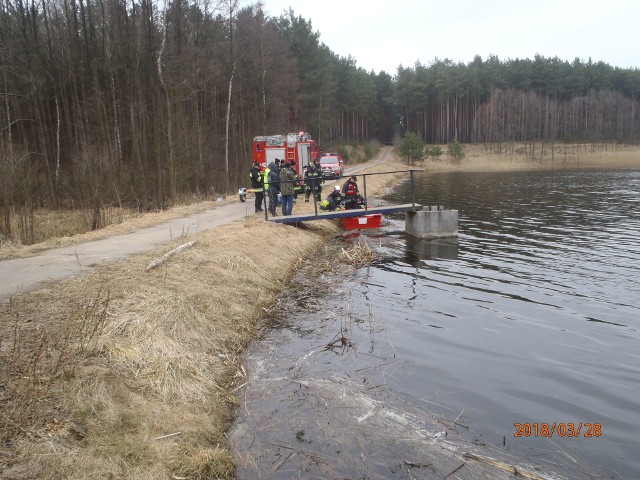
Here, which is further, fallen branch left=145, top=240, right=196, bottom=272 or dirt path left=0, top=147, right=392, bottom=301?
fallen branch left=145, top=240, right=196, bottom=272

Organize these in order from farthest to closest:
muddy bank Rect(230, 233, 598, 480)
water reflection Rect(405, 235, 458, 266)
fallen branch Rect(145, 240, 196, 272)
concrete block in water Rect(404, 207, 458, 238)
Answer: concrete block in water Rect(404, 207, 458, 238) → water reflection Rect(405, 235, 458, 266) → fallen branch Rect(145, 240, 196, 272) → muddy bank Rect(230, 233, 598, 480)

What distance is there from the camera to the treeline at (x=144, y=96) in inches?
869

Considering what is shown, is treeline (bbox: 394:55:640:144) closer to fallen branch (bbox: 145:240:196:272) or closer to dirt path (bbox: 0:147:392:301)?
dirt path (bbox: 0:147:392:301)

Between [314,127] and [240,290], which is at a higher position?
[314,127]

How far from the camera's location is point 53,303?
692 centimetres

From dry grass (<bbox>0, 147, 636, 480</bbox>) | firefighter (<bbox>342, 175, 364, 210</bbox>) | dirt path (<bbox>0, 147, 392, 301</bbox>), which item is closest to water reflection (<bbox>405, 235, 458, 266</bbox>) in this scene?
firefighter (<bbox>342, 175, 364, 210</bbox>)

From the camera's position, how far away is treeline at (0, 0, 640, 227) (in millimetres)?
22062

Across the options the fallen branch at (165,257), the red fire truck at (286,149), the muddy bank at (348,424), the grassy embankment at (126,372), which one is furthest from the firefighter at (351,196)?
the muddy bank at (348,424)

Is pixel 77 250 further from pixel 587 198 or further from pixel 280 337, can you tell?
pixel 587 198

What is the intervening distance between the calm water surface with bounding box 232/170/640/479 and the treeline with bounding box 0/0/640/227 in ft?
34.1

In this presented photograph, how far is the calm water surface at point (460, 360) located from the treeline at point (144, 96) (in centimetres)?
1040

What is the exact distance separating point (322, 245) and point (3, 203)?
9318 mm

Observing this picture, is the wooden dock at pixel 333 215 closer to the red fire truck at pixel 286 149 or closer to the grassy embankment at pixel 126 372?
the grassy embankment at pixel 126 372

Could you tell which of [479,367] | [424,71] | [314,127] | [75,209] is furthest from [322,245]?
[424,71]
